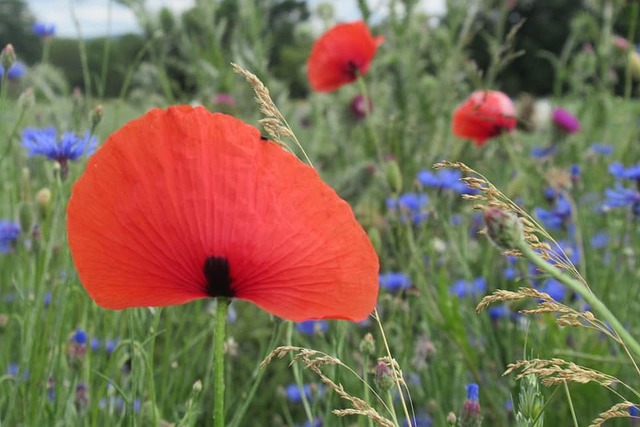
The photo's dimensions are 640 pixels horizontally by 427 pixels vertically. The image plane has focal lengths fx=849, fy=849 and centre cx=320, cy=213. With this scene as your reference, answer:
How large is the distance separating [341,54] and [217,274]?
1209 mm

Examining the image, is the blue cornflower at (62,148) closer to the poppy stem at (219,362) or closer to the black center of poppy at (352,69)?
the poppy stem at (219,362)

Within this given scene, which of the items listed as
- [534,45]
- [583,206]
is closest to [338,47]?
[583,206]

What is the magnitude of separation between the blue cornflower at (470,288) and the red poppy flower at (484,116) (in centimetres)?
28

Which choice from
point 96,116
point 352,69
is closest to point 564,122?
point 352,69

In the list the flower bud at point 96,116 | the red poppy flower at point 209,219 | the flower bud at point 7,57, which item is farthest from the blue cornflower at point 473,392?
the flower bud at point 7,57

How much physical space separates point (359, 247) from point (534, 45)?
22.6 meters

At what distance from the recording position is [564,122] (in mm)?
2713

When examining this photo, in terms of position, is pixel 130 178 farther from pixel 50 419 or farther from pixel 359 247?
pixel 50 419

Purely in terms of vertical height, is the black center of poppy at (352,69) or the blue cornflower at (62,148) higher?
the black center of poppy at (352,69)

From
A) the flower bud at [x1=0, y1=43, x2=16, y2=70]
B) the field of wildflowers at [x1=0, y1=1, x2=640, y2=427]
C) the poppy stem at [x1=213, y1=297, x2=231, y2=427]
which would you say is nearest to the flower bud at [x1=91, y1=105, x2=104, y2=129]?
the field of wildflowers at [x1=0, y1=1, x2=640, y2=427]

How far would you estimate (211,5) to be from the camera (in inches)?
106

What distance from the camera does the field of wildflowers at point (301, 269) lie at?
627 mm

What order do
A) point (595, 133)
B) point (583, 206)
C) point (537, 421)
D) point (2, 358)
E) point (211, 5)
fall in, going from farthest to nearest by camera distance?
point (595, 133)
point (211, 5)
point (583, 206)
point (2, 358)
point (537, 421)

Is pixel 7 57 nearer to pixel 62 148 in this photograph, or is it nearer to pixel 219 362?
pixel 62 148
